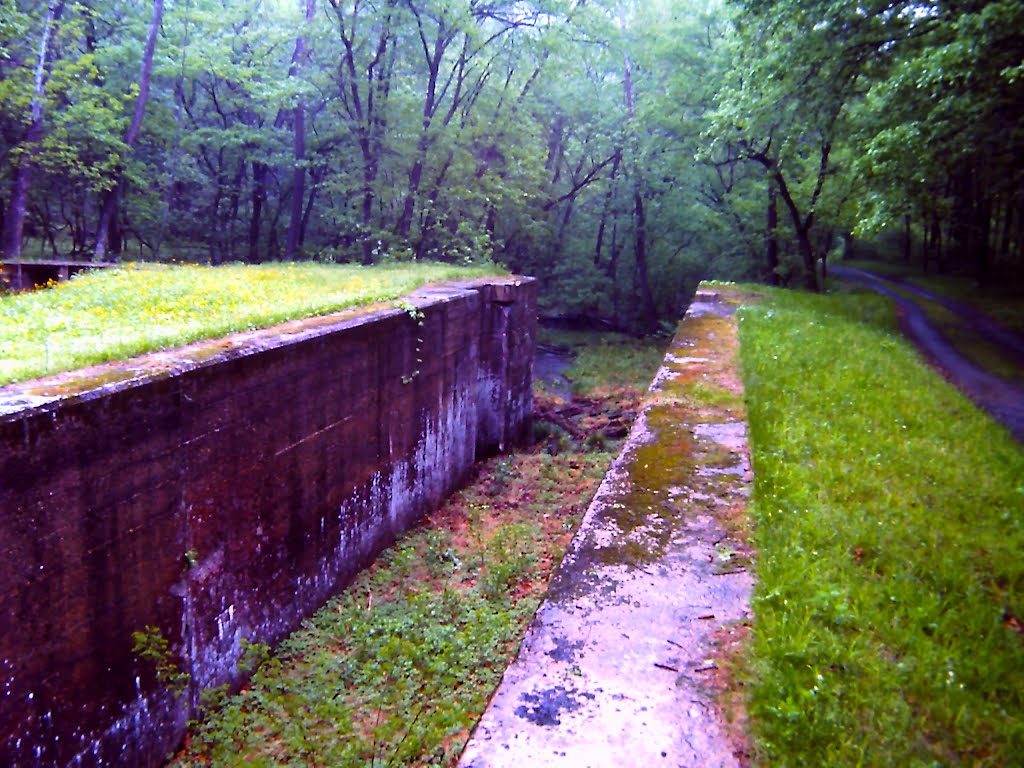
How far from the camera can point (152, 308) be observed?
7996 mm

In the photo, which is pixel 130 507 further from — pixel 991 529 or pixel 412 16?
pixel 412 16

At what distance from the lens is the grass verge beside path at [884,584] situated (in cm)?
241

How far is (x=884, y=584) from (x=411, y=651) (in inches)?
160

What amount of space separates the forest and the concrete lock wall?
334 inches

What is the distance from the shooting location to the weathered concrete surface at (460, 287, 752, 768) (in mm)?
2281

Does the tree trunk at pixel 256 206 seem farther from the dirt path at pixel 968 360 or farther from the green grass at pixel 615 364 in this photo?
the dirt path at pixel 968 360

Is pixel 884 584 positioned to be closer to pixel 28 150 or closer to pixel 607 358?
pixel 28 150

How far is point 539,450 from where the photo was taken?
13711 mm

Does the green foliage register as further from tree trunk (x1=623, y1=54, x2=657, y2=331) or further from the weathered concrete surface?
tree trunk (x1=623, y1=54, x2=657, y2=331)

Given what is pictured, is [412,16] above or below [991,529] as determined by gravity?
above

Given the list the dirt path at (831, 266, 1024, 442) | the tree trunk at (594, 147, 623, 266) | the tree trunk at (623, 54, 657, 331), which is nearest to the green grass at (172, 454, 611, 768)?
the dirt path at (831, 266, 1024, 442)

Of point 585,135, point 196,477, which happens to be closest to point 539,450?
point 196,477

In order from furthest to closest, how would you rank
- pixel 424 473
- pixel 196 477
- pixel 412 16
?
pixel 412 16 → pixel 424 473 → pixel 196 477

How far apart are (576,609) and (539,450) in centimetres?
1067
